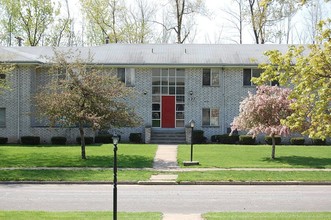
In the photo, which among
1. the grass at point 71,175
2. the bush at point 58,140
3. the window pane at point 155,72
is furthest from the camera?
the window pane at point 155,72

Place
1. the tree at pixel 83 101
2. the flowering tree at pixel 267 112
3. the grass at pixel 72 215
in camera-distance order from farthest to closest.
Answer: the flowering tree at pixel 267 112
the tree at pixel 83 101
the grass at pixel 72 215

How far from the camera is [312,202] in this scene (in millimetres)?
14875

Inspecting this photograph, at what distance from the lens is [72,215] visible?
11992 mm

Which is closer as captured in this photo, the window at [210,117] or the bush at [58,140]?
the bush at [58,140]

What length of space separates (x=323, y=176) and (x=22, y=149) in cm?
1873

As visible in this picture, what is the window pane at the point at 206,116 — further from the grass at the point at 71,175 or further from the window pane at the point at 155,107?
the grass at the point at 71,175

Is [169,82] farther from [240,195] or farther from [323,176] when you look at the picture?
[240,195]

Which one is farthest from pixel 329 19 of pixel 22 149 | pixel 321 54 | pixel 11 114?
pixel 11 114

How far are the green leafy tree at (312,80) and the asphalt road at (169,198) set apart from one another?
3.70 metres

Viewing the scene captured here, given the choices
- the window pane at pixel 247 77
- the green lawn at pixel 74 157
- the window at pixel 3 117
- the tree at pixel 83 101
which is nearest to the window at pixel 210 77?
the window pane at pixel 247 77

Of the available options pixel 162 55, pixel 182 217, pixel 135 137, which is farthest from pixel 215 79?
pixel 182 217

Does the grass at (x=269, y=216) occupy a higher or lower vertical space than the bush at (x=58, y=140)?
lower

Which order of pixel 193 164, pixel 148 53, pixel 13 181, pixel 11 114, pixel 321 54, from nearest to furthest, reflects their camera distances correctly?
pixel 321 54
pixel 13 181
pixel 193 164
pixel 11 114
pixel 148 53

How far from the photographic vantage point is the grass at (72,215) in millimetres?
11648
